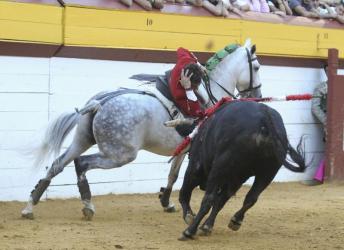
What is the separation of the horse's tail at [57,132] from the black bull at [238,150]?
1819mm

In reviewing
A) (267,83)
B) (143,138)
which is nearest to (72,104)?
(143,138)

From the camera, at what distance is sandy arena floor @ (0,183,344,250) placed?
5363 millimetres

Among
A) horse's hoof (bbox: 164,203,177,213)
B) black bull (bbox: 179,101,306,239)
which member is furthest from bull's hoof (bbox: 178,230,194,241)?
horse's hoof (bbox: 164,203,177,213)

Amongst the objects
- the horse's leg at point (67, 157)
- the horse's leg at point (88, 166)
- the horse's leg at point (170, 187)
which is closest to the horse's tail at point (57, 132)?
the horse's leg at point (67, 157)

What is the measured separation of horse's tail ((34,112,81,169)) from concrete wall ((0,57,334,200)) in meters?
0.24

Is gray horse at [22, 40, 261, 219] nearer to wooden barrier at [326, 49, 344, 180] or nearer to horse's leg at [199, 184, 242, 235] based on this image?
horse's leg at [199, 184, 242, 235]

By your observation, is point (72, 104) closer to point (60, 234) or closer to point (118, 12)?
point (118, 12)

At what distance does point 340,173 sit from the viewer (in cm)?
1077

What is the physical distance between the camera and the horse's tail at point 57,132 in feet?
22.9

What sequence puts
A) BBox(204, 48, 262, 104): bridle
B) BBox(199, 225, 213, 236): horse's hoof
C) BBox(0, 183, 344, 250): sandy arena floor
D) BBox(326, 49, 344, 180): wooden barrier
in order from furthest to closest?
BBox(326, 49, 344, 180): wooden barrier
BBox(204, 48, 262, 104): bridle
BBox(199, 225, 213, 236): horse's hoof
BBox(0, 183, 344, 250): sandy arena floor

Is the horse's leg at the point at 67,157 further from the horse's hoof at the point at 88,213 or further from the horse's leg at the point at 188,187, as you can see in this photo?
the horse's leg at the point at 188,187

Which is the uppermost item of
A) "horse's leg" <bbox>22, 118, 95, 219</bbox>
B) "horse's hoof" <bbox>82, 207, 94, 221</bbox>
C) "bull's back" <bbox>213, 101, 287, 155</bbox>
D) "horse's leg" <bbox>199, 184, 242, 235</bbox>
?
"bull's back" <bbox>213, 101, 287, 155</bbox>

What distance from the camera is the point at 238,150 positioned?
5.16 m

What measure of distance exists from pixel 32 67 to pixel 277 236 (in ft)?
11.7
